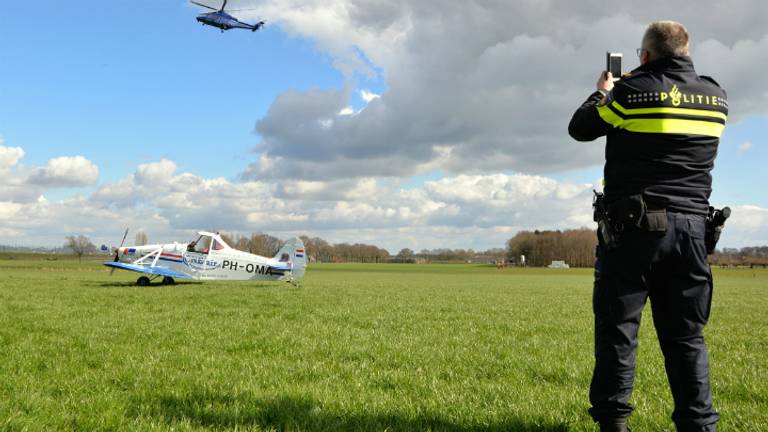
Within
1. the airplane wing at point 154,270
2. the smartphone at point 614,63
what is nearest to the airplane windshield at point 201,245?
the airplane wing at point 154,270

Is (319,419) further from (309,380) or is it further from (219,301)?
(219,301)

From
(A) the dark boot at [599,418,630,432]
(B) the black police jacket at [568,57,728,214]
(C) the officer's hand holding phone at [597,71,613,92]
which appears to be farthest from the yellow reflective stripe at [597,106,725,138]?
(A) the dark boot at [599,418,630,432]

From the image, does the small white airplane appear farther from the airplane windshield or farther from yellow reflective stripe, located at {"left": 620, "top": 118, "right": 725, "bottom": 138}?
yellow reflective stripe, located at {"left": 620, "top": 118, "right": 725, "bottom": 138}

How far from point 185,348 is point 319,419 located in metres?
3.83

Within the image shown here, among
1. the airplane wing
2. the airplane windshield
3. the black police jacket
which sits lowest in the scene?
the airplane wing

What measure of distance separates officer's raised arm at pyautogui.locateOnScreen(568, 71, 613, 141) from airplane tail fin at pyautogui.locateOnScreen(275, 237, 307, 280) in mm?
25170

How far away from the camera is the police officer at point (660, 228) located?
3383mm

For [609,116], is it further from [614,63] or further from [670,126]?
[614,63]

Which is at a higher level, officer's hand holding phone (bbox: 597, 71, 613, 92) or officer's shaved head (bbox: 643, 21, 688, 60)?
officer's shaved head (bbox: 643, 21, 688, 60)

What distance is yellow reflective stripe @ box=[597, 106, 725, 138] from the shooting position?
3469mm

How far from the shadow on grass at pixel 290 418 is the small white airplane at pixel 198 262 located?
2248 centimetres

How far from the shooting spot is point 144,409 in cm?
437

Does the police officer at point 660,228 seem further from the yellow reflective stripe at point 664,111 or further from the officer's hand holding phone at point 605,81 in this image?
the officer's hand holding phone at point 605,81

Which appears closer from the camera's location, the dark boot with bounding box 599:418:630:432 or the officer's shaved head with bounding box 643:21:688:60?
the dark boot with bounding box 599:418:630:432
